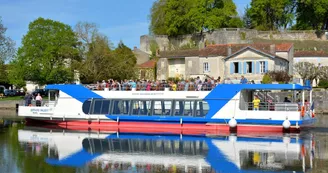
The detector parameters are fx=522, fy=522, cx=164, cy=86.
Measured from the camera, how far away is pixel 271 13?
84.8m

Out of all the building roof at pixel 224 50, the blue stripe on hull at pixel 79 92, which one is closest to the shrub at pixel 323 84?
the building roof at pixel 224 50

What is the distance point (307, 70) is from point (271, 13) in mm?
22474

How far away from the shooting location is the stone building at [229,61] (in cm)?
6168

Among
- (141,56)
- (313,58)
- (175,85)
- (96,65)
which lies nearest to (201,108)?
(175,85)

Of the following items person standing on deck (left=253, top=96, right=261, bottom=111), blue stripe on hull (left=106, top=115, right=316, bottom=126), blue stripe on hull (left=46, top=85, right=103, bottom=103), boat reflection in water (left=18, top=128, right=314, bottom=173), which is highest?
blue stripe on hull (left=46, top=85, right=103, bottom=103)

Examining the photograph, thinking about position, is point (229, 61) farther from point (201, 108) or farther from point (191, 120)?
point (191, 120)

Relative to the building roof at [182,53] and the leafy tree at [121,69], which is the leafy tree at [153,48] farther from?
the leafy tree at [121,69]

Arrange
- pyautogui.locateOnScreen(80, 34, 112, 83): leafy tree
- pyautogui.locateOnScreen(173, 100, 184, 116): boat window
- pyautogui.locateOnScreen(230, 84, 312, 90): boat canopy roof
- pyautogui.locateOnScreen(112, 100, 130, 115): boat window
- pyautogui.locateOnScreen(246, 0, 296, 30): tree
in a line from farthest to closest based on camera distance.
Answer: pyautogui.locateOnScreen(246, 0, 296, 30): tree → pyautogui.locateOnScreen(80, 34, 112, 83): leafy tree → pyautogui.locateOnScreen(112, 100, 130, 115): boat window → pyautogui.locateOnScreen(173, 100, 184, 116): boat window → pyautogui.locateOnScreen(230, 84, 312, 90): boat canopy roof

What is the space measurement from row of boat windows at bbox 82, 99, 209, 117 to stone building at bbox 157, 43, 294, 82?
2726cm

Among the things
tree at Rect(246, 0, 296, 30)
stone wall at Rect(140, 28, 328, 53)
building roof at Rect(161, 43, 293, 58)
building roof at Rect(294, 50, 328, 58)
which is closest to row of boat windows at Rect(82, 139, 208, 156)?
building roof at Rect(161, 43, 293, 58)

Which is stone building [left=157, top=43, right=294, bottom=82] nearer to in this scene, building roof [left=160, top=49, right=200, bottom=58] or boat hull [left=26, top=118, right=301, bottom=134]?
building roof [left=160, top=49, right=200, bottom=58]

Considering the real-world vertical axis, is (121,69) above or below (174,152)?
above

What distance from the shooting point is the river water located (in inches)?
838

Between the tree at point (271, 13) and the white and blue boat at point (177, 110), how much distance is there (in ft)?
159
